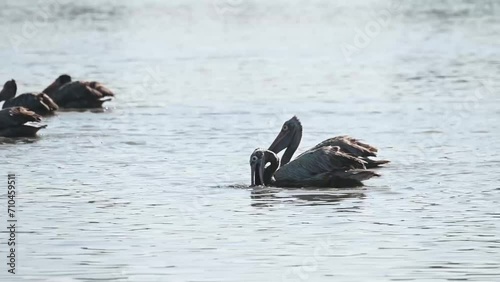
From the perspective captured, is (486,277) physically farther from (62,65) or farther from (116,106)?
(62,65)

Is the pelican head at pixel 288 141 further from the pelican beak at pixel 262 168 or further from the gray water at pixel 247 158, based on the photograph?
the pelican beak at pixel 262 168

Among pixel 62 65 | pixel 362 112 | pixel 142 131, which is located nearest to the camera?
pixel 142 131

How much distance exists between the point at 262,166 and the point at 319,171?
69 centimetres

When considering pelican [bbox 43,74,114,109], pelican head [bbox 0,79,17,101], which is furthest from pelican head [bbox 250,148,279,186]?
pelican head [bbox 0,79,17,101]

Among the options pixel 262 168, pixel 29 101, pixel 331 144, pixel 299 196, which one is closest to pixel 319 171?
pixel 299 196

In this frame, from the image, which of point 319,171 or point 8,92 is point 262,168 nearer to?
point 319,171

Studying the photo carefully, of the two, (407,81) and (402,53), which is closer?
(407,81)

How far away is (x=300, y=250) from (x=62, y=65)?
19.1 m

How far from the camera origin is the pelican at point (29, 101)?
821 inches

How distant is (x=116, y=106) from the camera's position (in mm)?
22156

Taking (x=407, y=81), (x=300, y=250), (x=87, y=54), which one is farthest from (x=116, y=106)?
(x=300, y=250)

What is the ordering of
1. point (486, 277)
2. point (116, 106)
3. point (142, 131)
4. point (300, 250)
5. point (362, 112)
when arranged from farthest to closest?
point (116, 106) → point (362, 112) → point (142, 131) → point (300, 250) → point (486, 277)

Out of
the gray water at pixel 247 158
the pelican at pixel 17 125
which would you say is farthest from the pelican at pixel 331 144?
the pelican at pixel 17 125

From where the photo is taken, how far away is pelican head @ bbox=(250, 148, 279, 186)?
14078 mm
